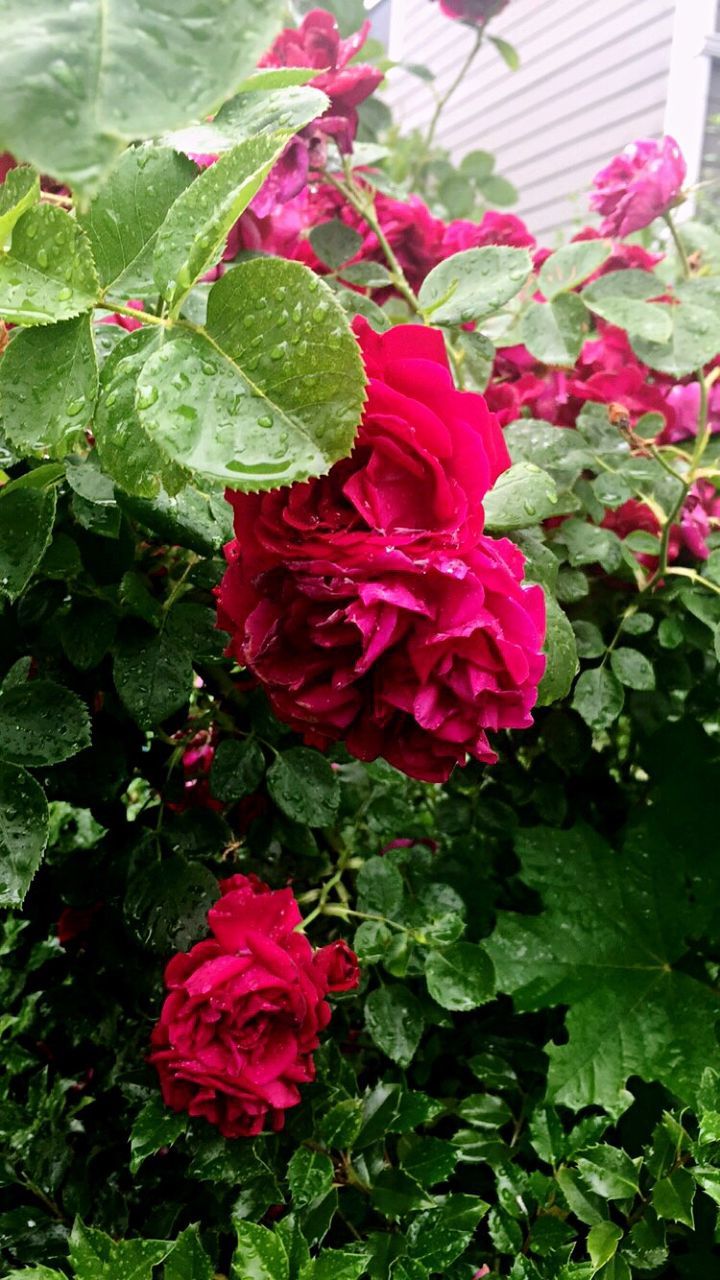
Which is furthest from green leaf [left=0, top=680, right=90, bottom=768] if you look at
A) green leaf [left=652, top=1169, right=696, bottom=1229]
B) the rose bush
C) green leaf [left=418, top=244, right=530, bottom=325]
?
green leaf [left=652, top=1169, right=696, bottom=1229]

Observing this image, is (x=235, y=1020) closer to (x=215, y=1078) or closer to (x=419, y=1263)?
(x=215, y=1078)

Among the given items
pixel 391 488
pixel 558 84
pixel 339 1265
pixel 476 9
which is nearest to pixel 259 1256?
pixel 339 1265

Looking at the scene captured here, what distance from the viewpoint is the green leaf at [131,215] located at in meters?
0.42

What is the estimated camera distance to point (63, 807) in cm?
107

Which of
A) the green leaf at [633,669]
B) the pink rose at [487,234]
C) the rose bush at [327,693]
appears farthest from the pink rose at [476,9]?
the green leaf at [633,669]

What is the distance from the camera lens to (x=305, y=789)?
669 millimetres

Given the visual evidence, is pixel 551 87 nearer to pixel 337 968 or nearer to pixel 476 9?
pixel 476 9

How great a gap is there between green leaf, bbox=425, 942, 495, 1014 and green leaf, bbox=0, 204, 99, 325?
1.66 ft

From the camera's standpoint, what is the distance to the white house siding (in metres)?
3.99

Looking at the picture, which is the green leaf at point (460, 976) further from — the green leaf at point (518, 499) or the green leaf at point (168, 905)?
the green leaf at point (518, 499)

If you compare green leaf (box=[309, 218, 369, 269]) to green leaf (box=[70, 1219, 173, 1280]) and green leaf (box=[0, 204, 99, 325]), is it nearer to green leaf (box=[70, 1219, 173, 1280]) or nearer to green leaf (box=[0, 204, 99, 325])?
green leaf (box=[0, 204, 99, 325])

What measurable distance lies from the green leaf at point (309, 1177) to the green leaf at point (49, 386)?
467 millimetres

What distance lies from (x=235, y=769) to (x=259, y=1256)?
30cm

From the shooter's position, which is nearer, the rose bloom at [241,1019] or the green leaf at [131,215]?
the green leaf at [131,215]
